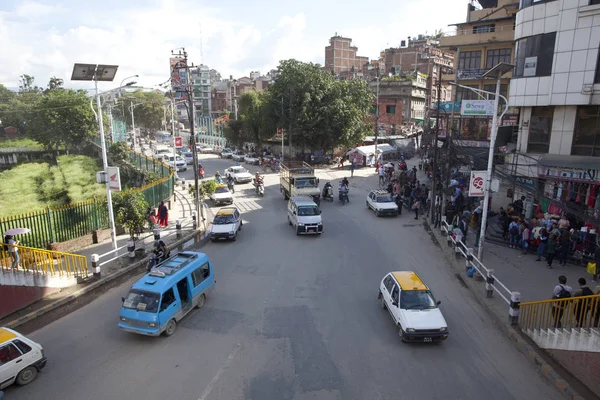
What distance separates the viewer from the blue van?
33.2 ft

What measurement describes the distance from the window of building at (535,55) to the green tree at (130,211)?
63.8 feet

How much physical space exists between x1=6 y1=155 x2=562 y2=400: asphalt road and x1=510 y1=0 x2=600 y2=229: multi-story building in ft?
25.9

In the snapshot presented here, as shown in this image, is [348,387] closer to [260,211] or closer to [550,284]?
[550,284]


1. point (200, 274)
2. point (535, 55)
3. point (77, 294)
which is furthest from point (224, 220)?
point (535, 55)

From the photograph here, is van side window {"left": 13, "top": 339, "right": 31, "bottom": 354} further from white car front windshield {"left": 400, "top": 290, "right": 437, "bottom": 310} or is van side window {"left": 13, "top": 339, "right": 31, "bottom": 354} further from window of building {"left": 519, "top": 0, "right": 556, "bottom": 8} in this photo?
window of building {"left": 519, "top": 0, "right": 556, "bottom": 8}

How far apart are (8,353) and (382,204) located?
19.8 m

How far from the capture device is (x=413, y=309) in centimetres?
1052

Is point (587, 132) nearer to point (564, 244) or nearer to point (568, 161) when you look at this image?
point (568, 161)

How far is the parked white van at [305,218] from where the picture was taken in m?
19.8

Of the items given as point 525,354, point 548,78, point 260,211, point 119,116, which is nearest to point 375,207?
point 260,211

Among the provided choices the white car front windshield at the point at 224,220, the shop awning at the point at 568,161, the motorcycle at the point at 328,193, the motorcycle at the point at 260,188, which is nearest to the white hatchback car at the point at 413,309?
the white car front windshield at the point at 224,220

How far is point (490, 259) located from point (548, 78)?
914 cm

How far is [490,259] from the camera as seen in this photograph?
16.4m

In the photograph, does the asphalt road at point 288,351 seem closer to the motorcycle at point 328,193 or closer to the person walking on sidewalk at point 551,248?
the person walking on sidewalk at point 551,248
